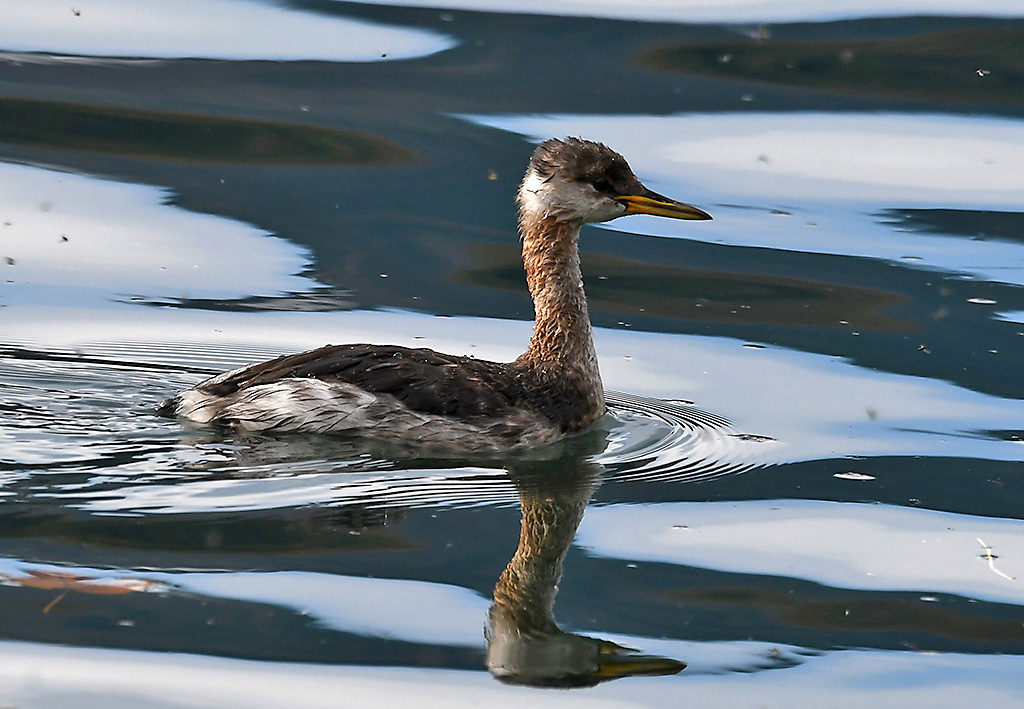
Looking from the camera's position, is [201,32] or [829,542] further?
[201,32]

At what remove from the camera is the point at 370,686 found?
490 centimetres

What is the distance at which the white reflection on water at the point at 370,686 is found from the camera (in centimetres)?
480

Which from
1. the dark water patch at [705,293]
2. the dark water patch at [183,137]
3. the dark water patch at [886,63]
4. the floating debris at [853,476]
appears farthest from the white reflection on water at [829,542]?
the dark water patch at [886,63]

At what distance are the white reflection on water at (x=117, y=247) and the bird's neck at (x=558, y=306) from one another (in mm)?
1966

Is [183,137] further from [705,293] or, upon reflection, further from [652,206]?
[652,206]

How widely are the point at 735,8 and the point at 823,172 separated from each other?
65.9 inches

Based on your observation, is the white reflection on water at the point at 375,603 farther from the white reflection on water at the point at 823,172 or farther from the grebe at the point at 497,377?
the white reflection on water at the point at 823,172

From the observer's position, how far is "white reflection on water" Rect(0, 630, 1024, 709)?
4.80 m

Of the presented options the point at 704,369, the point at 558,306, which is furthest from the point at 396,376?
the point at 704,369

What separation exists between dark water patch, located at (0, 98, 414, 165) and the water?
0.02 metres

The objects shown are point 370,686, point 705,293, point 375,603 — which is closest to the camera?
point 370,686

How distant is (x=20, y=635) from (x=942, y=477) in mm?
3826

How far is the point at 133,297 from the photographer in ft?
30.0

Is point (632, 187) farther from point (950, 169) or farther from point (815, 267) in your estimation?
point (950, 169)
